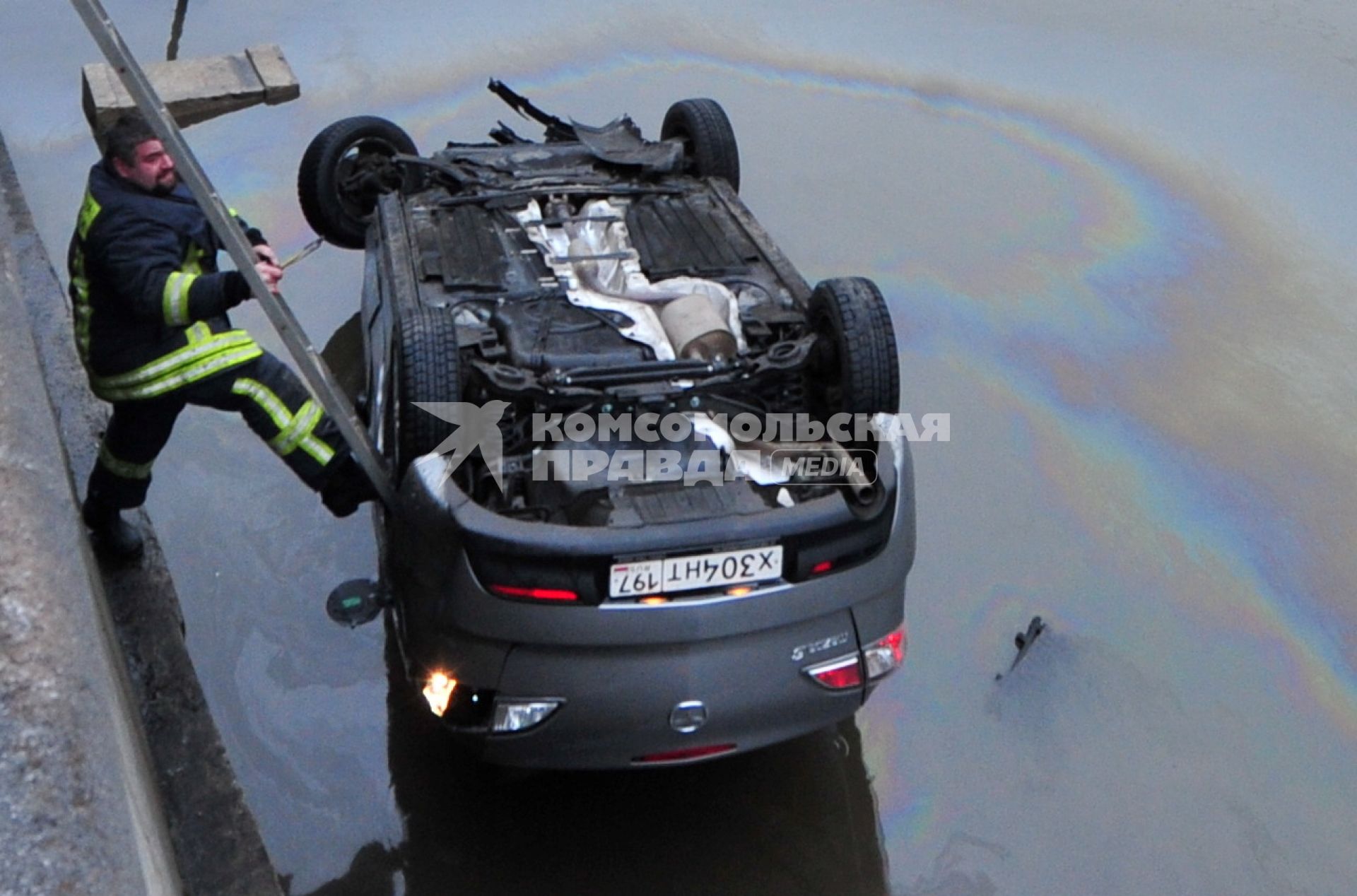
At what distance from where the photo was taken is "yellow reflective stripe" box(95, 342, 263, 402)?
3.88 metres

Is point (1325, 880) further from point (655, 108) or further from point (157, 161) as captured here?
point (655, 108)

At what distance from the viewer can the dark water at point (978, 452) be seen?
3750mm

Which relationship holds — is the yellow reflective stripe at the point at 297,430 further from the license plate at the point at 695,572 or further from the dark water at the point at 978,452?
the license plate at the point at 695,572

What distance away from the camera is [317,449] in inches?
156

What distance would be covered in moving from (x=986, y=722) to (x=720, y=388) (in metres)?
1.35

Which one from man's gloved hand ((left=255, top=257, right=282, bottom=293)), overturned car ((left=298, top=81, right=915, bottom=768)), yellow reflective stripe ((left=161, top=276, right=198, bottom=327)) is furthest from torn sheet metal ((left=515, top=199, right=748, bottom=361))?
yellow reflective stripe ((left=161, top=276, right=198, bottom=327))

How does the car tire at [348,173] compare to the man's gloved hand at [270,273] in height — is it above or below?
below

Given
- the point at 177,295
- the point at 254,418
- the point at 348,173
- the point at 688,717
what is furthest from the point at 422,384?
the point at 348,173

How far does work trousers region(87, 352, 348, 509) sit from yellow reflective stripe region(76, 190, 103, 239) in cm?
51

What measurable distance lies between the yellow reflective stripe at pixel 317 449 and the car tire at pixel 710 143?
2469mm

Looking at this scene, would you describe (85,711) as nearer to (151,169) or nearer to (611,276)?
(151,169)

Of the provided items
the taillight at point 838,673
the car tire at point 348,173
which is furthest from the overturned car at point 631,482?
the car tire at point 348,173

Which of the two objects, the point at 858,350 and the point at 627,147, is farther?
the point at 627,147

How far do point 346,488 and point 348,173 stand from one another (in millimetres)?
2622
